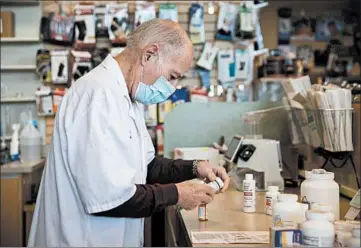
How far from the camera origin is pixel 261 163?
2984 mm

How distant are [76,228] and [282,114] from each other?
211 cm

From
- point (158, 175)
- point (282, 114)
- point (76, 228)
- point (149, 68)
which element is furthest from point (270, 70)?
point (76, 228)

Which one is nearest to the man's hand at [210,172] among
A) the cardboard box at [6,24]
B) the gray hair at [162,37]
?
the gray hair at [162,37]

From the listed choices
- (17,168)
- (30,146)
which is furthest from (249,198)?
(30,146)

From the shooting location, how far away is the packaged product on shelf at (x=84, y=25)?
5.04 metres

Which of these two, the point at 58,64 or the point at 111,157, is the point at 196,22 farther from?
the point at 111,157

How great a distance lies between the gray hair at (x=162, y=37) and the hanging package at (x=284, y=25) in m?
4.45

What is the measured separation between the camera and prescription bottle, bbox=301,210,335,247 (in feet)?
4.05

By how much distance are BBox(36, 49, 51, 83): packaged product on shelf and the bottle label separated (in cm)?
417

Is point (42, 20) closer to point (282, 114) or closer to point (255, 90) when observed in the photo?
point (255, 90)

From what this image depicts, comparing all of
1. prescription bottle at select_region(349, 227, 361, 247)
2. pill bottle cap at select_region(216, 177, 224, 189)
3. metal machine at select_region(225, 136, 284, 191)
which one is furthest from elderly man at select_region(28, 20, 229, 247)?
metal machine at select_region(225, 136, 284, 191)

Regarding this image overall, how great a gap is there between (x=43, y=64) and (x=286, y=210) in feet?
12.7

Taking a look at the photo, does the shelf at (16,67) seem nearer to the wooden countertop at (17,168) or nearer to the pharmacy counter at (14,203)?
the wooden countertop at (17,168)

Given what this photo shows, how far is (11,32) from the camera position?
4.99 m
